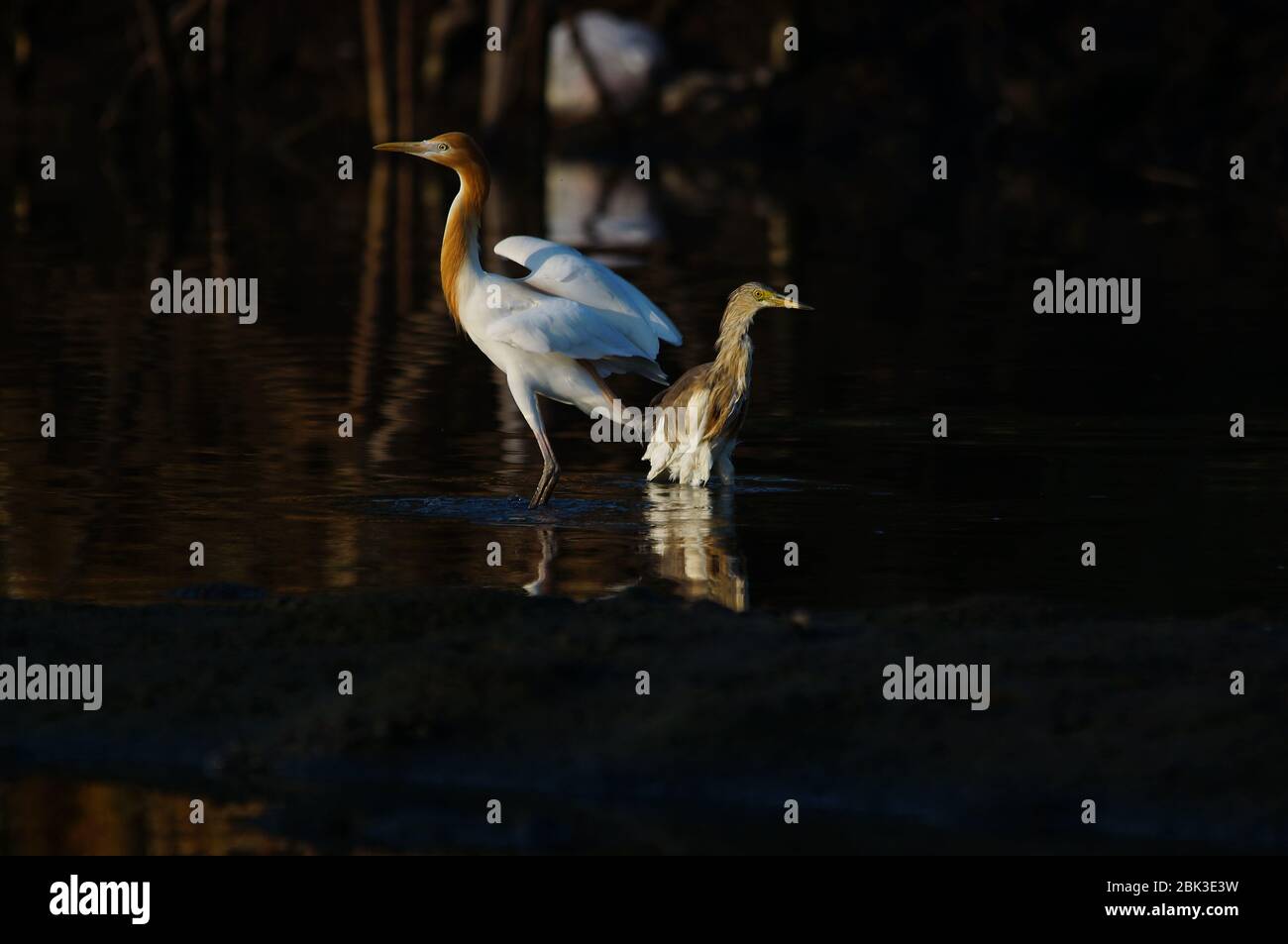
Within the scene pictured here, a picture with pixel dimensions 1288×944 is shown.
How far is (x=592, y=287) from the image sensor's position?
38.5 ft

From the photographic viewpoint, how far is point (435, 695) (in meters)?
7.74

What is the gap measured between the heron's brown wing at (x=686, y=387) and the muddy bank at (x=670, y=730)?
3.46 metres

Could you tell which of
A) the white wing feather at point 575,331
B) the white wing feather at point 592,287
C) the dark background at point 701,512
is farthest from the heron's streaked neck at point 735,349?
the dark background at point 701,512

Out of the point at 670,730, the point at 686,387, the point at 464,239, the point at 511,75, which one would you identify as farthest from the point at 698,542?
the point at 511,75

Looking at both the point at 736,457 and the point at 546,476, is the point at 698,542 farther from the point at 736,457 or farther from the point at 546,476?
the point at 736,457

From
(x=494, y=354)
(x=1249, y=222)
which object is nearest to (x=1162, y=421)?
(x=494, y=354)

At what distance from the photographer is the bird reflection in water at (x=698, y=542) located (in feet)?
32.8

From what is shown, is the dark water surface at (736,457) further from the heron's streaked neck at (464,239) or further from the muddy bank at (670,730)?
the muddy bank at (670,730)

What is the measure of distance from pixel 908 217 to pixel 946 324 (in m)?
11.9

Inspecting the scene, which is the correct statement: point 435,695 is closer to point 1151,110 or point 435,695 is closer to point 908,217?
point 908,217

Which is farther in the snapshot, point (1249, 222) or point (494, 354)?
point (1249, 222)

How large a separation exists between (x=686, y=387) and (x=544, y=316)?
891 millimetres

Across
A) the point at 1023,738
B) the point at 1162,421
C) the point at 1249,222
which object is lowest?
the point at 1023,738

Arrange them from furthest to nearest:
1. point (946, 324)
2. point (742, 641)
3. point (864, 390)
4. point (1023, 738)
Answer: point (946, 324), point (864, 390), point (742, 641), point (1023, 738)
